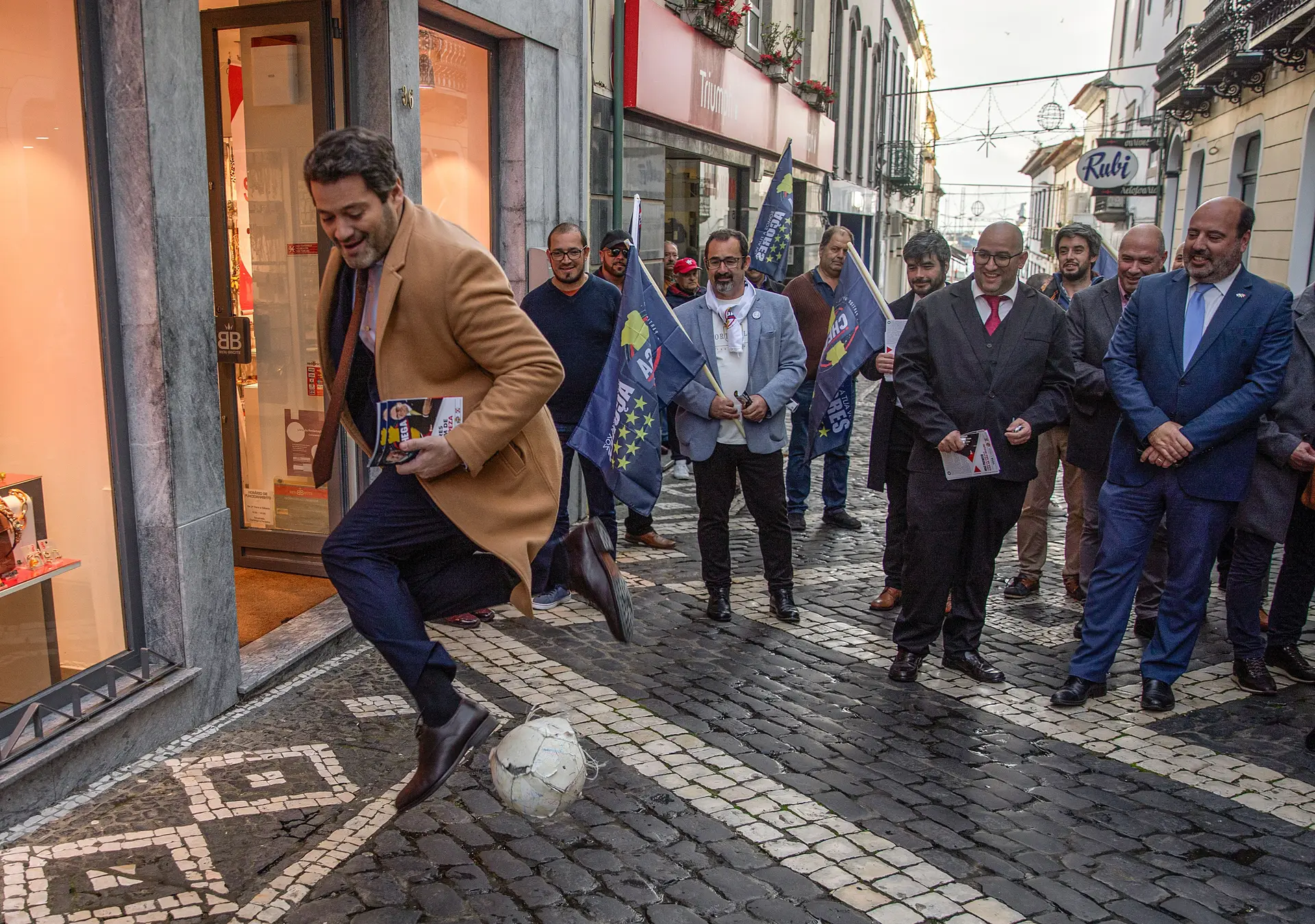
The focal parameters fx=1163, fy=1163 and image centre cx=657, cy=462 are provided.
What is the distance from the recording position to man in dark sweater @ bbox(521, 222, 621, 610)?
21.3ft

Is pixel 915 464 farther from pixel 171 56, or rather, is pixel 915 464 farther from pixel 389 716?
pixel 171 56

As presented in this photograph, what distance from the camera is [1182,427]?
196 inches

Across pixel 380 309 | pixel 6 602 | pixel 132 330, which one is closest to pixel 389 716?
pixel 6 602

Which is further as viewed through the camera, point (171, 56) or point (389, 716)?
point (389, 716)

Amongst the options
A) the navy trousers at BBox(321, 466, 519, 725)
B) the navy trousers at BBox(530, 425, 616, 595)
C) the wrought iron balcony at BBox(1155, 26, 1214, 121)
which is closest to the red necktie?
the navy trousers at BBox(530, 425, 616, 595)

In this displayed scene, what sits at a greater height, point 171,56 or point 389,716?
point 171,56

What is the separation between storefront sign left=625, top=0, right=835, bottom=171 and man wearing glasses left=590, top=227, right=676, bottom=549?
10.7 feet

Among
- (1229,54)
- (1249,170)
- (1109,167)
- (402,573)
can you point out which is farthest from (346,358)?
(1109,167)

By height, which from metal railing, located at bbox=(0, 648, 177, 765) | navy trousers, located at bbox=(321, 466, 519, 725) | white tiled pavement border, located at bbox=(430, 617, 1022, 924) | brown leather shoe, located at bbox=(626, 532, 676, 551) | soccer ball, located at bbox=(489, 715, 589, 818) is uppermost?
navy trousers, located at bbox=(321, 466, 519, 725)

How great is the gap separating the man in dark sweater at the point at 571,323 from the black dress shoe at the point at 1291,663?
357 centimetres

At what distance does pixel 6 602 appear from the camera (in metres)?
4.30

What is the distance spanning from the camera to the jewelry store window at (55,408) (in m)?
4.21

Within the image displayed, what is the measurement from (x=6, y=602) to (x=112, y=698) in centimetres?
52

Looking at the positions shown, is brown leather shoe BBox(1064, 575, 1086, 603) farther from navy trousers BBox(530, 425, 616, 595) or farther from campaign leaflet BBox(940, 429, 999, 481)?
navy trousers BBox(530, 425, 616, 595)
